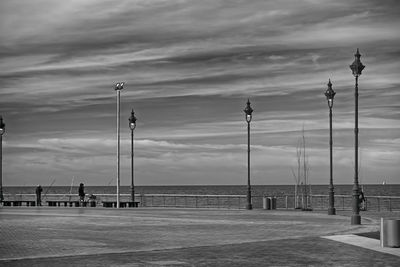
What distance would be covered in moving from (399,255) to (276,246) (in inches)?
153

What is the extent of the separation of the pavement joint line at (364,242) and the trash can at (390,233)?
233 mm

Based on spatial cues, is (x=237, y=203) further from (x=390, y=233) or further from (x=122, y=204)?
(x=390, y=233)

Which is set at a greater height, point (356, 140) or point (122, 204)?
point (356, 140)

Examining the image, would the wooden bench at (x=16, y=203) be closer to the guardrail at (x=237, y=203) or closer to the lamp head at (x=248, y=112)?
the guardrail at (x=237, y=203)

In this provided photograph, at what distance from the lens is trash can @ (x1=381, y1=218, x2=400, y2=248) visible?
20.1 m

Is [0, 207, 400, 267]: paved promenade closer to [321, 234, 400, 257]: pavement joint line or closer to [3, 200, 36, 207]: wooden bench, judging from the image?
[321, 234, 400, 257]: pavement joint line

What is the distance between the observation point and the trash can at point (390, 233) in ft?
66.0

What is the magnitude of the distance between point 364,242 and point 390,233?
1.77 metres

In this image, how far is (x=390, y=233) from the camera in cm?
2023

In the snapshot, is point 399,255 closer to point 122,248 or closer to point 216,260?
point 216,260

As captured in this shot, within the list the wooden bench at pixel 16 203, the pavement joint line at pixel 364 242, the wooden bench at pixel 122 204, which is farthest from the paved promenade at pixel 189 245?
the wooden bench at pixel 16 203

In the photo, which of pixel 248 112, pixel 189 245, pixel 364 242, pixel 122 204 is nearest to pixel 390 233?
pixel 364 242

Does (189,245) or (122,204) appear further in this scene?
(122,204)

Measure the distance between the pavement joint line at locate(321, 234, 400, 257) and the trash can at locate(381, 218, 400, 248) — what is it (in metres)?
0.23
